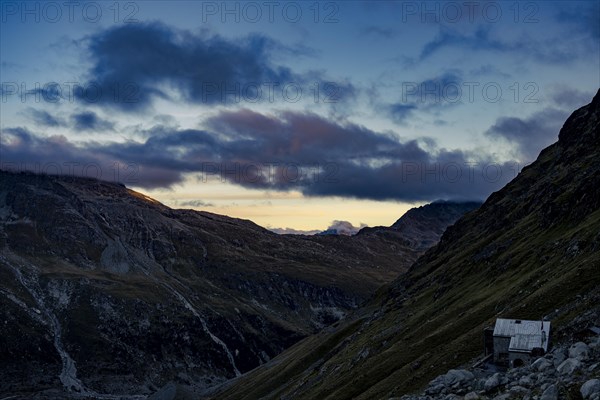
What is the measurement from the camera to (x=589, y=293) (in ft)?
246

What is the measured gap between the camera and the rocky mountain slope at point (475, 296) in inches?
3346

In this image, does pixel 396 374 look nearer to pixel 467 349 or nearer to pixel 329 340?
pixel 467 349

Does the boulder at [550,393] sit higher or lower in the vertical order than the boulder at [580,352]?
lower

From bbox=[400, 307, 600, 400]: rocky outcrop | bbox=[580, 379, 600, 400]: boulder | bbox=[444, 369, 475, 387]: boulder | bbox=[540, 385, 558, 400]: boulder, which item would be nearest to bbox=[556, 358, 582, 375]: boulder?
bbox=[400, 307, 600, 400]: rocky outcrop

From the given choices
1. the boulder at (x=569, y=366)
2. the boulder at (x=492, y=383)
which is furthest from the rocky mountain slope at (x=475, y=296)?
the boulder at (x=569, y=366)

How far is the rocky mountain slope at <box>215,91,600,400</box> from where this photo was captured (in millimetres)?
85000

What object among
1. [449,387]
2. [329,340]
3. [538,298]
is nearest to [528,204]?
[329,340]

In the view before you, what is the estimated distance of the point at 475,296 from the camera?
12206cm

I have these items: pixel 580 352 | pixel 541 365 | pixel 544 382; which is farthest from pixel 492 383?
pixel 580 352

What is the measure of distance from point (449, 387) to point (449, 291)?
320 feet

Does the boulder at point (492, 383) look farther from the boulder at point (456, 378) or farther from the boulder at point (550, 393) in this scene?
the boulder at point (550, 393)

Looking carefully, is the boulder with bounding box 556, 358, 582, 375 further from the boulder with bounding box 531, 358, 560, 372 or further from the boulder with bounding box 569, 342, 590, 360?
the boulder with bounding box 531, 358, 560, 372

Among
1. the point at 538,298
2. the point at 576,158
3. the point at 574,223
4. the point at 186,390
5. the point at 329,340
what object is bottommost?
the point at 186,390

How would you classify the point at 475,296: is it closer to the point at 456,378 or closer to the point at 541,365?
the point at 456,378
